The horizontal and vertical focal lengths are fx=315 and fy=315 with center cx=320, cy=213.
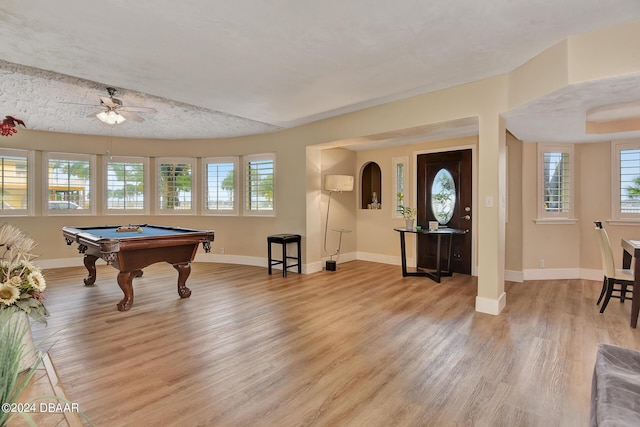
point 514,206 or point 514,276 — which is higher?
point 514,206

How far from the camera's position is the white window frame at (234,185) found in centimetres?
650

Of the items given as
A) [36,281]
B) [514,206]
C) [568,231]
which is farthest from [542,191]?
[36,281]

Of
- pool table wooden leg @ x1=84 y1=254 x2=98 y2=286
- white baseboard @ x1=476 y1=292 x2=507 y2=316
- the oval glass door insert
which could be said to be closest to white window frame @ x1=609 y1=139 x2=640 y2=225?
the oval glass door insert

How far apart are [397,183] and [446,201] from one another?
40.4 inches

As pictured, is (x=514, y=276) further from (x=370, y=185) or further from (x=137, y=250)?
(x=137, y=250)

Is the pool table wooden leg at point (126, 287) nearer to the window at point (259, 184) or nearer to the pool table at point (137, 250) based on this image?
the pool table at point (137, 250)

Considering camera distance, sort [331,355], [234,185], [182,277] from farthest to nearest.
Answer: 1. [234,185]
2. [182,277]
3. [331,355]

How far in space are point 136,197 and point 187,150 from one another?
145 centimetres

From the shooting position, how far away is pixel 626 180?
4680 mm

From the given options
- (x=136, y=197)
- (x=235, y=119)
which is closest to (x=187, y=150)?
(x=136, y=197)

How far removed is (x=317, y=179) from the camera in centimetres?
→ 566

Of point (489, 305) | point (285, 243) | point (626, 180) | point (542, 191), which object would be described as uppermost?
point (626, 180)

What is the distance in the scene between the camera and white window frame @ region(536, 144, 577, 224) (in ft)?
16.3

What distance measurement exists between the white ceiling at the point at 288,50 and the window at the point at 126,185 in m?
2.26
